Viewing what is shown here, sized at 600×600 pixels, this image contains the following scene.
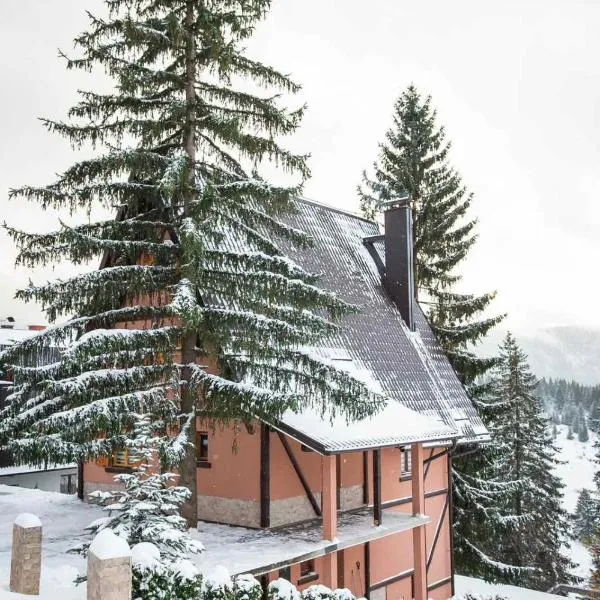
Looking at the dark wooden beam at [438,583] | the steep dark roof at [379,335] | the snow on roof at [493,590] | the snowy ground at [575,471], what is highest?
the steep dark roof at [379,335]

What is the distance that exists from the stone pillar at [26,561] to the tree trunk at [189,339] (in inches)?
109

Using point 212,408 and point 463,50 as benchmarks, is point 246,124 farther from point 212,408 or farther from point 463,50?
point 463,50

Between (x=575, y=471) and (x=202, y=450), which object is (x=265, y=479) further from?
(x=575, y=471)

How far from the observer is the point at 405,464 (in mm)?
16484

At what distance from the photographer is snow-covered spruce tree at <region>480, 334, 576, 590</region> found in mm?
27016

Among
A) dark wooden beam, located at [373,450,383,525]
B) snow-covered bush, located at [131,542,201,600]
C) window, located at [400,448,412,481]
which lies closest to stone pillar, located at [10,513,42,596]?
snow-covered bush, located at [131,542,201,600]

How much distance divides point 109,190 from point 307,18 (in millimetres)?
8766

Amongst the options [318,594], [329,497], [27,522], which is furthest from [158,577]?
[329,497]

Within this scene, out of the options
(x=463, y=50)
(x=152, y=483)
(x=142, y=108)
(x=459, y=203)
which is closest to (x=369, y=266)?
(x=459, y=203)

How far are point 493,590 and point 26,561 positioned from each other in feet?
52.8

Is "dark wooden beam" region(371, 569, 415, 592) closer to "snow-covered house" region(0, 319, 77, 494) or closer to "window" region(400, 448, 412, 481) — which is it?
"window" region(400, 448, 412, 481)

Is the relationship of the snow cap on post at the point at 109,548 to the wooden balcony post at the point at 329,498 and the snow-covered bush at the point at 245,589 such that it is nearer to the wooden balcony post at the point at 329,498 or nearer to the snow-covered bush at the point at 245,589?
the snow-covered bush at the point at 245,589

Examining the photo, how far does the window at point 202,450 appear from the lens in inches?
520

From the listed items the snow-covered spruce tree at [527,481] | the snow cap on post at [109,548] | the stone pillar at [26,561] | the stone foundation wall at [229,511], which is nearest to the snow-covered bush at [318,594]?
the stone foundation wall at [229,511]
